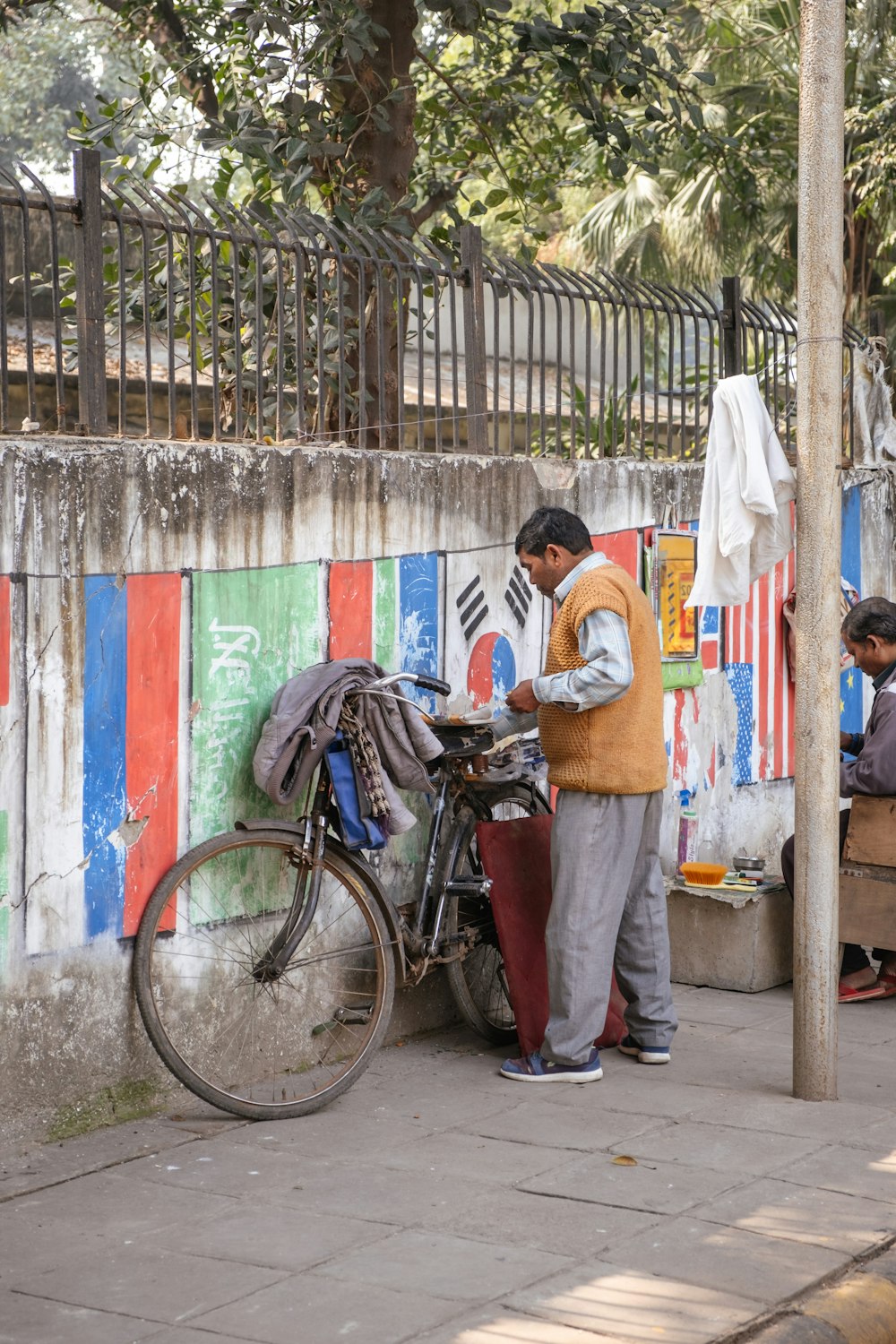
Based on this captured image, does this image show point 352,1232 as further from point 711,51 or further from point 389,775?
point 711,51

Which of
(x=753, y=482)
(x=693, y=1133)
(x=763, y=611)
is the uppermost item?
(x=753, y=482)

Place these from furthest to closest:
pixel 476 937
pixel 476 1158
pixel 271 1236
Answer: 1. pixel 476 937
2. pixel 476 1158
3. pixel 271 1236

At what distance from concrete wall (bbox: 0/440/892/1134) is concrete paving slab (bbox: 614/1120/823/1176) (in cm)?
138

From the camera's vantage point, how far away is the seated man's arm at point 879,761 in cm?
614

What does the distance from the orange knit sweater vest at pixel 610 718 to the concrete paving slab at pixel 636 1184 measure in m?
1.25

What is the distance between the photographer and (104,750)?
183 inches

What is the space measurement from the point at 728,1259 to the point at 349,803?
1.88m

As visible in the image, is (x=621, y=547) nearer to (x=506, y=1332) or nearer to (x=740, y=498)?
(x=740, y=498)

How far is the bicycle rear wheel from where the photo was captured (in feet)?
18.1

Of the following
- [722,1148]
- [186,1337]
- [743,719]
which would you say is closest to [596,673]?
[722,1148]

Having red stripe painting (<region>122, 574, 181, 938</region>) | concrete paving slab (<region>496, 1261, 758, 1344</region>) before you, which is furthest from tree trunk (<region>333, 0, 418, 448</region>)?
concrete paving slab (<region>496, 1261, 758, 1344</region>)

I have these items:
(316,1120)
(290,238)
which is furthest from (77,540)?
(316,1120)

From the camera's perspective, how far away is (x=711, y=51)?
48.4 feet

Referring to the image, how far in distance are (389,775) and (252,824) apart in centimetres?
50
